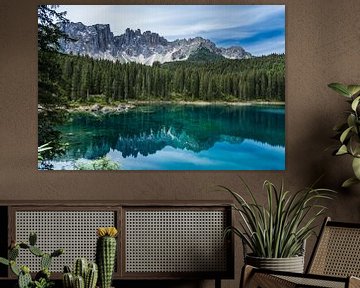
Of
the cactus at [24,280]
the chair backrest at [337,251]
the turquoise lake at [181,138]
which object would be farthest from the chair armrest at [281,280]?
the turquoise lake at [181,138]

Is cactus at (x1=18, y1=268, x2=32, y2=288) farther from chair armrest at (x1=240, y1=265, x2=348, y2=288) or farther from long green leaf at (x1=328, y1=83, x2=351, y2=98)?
long green leaf at (x1=328, y1=83, x2=351, y2=98)

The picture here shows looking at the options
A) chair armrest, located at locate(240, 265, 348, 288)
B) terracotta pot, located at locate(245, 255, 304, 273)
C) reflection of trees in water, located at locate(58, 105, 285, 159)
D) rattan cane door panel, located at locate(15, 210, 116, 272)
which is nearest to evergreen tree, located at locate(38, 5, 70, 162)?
reflection of trees in water, located at locate(58, 105, 285, 159)

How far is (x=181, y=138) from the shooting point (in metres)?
6.57

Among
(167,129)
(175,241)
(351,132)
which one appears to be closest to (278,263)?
(175,241)

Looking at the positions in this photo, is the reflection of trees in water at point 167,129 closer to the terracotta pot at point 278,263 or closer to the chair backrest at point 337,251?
the terracotta pot at point 278,263

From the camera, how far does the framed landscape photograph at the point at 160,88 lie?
6.54m

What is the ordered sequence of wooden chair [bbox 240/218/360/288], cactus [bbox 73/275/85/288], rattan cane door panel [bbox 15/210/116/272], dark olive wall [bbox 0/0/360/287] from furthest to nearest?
dark olive wall [bbox 0/0/360/287] → rattan cane door panel [bbox 15/210/116/272] → wooden chair [bbox 240/218/360/288] → cactus [bbox 73/275/85/288]

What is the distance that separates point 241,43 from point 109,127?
119 cm

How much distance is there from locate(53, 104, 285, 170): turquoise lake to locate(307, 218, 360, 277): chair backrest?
1.22m

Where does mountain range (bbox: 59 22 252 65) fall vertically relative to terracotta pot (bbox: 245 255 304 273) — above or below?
above

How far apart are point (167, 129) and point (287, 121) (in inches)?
35.7

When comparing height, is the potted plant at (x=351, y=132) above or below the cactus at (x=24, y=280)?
above

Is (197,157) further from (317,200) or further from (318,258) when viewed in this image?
(318,258)

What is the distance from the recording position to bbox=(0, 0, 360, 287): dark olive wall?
6492 mm
